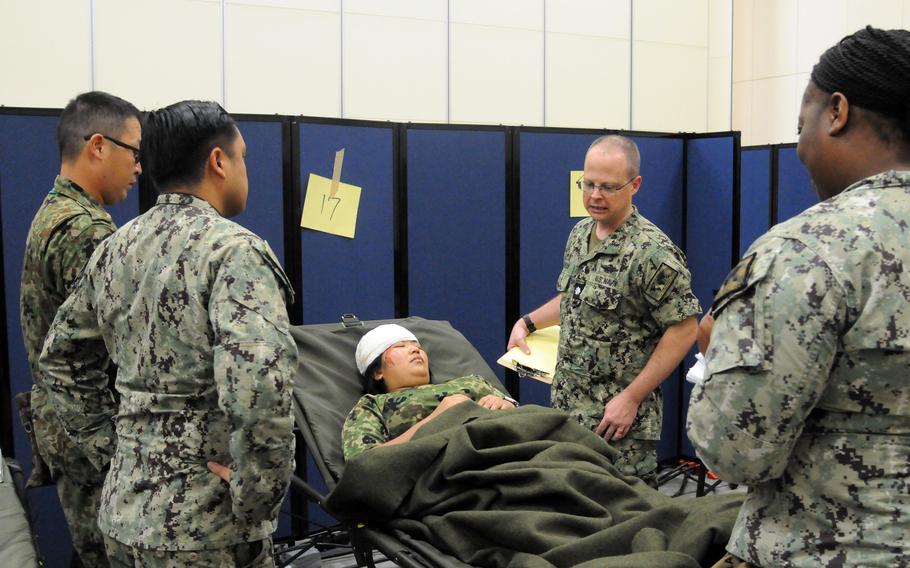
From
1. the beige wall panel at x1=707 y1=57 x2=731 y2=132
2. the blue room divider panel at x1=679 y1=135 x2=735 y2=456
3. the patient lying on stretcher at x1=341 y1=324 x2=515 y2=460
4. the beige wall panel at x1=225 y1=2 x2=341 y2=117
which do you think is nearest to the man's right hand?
the patient lying on stretcher at x1=341 y1=324 x2=515 y2=460

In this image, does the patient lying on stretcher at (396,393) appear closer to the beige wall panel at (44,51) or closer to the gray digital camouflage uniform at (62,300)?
the gray digital camouflage uniform at (62,300)

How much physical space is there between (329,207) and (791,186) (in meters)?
2.22

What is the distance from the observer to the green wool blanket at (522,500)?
160 cm

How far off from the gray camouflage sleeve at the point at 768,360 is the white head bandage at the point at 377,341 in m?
1.64

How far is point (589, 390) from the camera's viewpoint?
2518 millimetres

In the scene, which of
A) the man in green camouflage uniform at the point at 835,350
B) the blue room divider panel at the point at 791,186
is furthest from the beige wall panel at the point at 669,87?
the man in green camouflage uniform at the point at 835,350

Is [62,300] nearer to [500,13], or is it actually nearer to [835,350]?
[835,350]

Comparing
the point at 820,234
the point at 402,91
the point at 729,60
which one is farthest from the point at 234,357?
the point at 729,60

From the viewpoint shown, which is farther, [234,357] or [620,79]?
[620,79]

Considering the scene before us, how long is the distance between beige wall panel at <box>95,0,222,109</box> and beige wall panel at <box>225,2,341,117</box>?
0.10 metres

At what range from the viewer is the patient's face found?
2.62 meters

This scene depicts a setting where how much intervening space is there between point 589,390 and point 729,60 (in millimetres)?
4370

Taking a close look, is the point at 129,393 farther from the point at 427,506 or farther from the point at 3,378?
the point at 3,378

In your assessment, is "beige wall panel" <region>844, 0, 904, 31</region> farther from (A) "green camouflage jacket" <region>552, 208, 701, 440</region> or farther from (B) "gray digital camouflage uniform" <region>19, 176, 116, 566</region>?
(B) "gray digital camouflage uniform" <region>19, 176, 116, 566</region>
